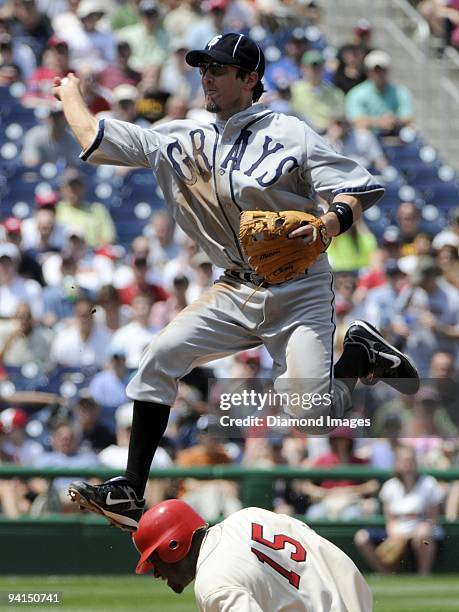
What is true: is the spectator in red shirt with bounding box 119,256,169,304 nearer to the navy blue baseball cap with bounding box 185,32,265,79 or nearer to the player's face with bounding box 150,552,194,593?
the navy blue baseball cap with bounding box 185,32,265,79

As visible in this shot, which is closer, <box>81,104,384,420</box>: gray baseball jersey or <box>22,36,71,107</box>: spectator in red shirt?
<box>81,104,384,420</box>: gray baseball jersey

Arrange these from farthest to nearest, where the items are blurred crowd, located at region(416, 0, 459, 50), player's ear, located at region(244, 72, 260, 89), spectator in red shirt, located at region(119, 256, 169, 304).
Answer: blurred crowd, located at region(416, 0, 459, 50) → spectator in red shirt, located at region(119, 256, 169, 304) → player's ear, located at region(244, 72, 260, 89)

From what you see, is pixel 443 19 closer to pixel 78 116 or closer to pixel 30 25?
pixel 30 25

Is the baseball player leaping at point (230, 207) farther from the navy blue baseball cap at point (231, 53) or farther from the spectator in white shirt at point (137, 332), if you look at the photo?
the spectator in white shirt at point (137, 332)

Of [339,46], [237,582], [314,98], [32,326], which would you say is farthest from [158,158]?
[339,46]

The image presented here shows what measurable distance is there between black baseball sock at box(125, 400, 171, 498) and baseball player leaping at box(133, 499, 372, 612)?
0.98 metres

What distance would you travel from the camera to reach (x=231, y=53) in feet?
20.0

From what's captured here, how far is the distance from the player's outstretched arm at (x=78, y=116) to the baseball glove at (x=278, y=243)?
815 mm

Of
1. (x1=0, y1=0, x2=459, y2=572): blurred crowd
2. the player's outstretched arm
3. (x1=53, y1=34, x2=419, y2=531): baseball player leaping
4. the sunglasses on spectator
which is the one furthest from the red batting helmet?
(x1=0, y1=0, x2=459, y2=572): blurred crowd

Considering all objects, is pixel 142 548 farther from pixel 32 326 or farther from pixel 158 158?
pixel 32 326

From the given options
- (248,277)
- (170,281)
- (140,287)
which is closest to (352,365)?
(248,277)

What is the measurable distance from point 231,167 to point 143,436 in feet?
3.96

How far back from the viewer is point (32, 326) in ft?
37.0

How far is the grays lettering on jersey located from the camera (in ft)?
19.9
